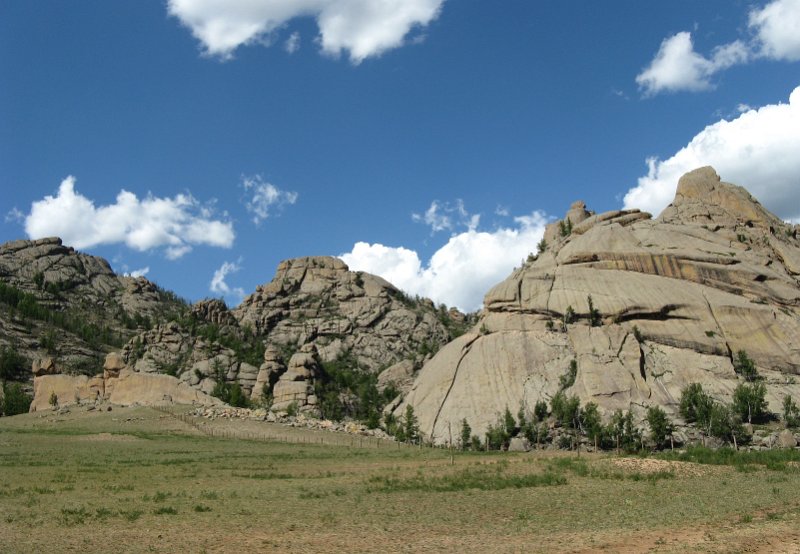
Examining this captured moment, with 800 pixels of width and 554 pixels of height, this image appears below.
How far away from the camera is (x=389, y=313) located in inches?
7475

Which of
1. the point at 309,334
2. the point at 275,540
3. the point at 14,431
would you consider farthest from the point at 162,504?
the point at 309,334

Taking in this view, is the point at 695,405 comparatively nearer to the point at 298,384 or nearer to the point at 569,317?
the point at 569,317

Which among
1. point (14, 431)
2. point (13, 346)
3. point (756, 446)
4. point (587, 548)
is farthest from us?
point (13, 346)

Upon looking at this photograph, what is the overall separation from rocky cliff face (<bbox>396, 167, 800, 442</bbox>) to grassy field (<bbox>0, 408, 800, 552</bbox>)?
3669cm

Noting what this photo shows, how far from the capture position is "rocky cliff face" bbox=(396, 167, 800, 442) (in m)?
95.8

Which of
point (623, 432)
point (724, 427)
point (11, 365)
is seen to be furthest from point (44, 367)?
point (724, 427)

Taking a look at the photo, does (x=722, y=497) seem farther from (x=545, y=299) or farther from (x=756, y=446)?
(x=545, y=299)

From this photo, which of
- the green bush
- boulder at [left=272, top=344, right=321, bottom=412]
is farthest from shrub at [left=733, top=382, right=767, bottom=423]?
boulder at [left=272, top=344, right=321, bottom=412]

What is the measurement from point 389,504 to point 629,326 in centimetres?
7384

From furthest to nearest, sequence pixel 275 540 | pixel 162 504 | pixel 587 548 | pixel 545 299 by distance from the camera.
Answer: pixel 545 299 → pixel 162 504 → pixel 275 540 → pixel 587 548

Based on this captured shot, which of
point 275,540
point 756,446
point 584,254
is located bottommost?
point 275,540

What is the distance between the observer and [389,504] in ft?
125

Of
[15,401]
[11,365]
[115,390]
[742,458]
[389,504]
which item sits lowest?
[389,504]

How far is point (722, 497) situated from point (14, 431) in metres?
87.4
